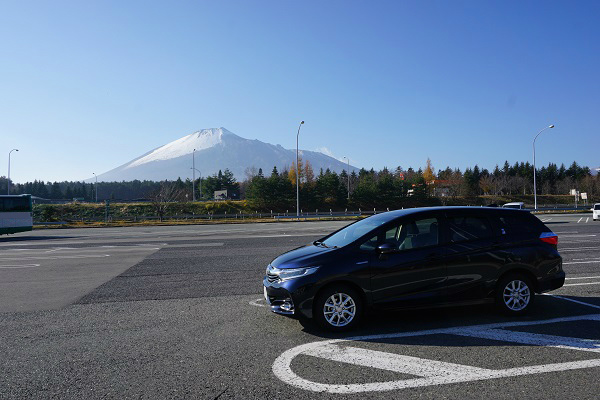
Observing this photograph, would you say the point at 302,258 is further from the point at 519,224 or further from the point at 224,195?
the point at 224,195

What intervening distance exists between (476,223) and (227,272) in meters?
6.48

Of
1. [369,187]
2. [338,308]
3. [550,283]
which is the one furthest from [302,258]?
[369,187]

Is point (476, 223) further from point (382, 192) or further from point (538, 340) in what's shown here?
point (382, 192)

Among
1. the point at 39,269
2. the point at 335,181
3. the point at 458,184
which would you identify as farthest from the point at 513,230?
the point at 458,184

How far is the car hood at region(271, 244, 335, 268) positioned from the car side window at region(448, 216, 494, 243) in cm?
181

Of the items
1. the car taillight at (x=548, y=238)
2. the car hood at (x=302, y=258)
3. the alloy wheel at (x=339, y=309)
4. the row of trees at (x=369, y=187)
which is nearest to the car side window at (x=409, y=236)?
the car hood at (x=302, y=258)

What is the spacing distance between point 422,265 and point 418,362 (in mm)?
1556

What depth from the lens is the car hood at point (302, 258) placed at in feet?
18.2

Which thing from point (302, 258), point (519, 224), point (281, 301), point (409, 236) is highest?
point (519, 224)

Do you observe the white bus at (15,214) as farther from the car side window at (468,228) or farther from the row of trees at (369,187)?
the row of trees at (369,187)

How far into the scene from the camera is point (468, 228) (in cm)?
621

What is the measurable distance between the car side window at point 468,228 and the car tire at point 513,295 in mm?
692

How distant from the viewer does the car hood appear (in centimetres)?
556

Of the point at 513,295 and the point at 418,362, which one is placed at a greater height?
the point at 513,295
